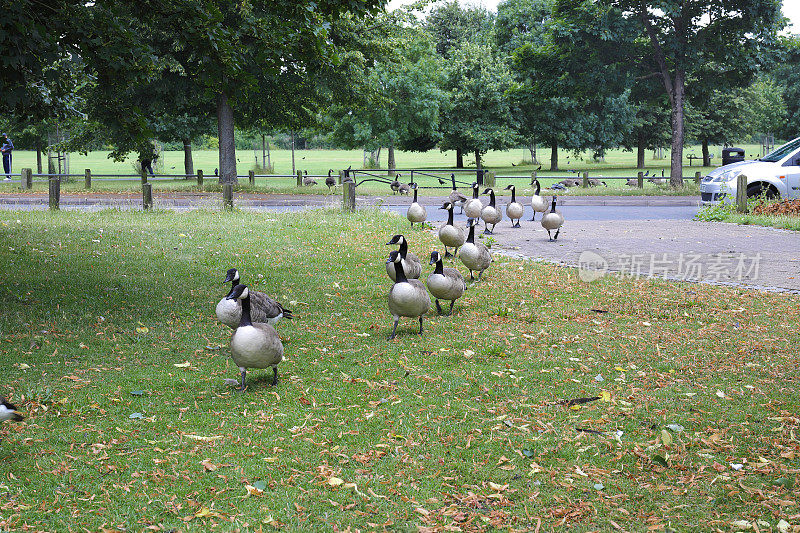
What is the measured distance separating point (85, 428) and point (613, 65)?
3014 cm

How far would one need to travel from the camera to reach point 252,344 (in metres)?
6.18

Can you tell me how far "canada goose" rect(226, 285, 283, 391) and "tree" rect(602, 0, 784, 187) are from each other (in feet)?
88.6

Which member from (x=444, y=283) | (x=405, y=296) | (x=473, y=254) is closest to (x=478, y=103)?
(x=473, y=254)

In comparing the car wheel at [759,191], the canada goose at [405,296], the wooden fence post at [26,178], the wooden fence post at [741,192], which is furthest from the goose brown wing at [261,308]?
the wooden fence post at [26,178]

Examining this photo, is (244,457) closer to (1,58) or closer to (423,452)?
(423,452)

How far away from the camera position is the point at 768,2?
28625mm

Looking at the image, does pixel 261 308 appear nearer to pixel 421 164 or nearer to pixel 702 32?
pixel 702 32

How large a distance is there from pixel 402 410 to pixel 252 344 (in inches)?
54.8

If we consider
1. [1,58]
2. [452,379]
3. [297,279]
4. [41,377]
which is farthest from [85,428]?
[297,279]

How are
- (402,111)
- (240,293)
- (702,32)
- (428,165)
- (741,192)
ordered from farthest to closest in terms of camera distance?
(428,165) → (402,111) → (702,32) → (741,192) → (240,293)

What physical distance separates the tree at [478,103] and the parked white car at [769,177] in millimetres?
32108

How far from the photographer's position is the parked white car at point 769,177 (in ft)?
68.0

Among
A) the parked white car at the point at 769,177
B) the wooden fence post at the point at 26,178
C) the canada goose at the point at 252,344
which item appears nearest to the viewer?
the canada goose at the point at 252,344

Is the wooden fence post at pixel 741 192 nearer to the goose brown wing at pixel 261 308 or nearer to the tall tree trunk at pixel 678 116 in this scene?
the tall tree trunk at pixel 678 116
